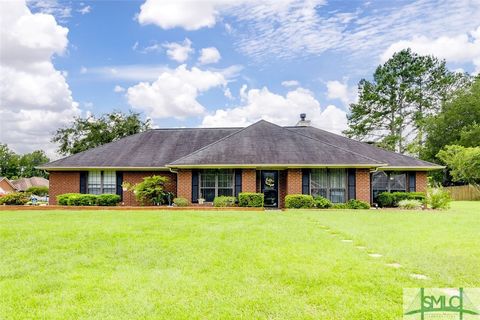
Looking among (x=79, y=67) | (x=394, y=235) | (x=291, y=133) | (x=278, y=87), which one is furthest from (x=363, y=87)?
(x=394, y=235)

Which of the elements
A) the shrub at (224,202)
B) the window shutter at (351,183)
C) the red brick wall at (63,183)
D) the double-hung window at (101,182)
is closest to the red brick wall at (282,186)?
the shrub at (224,202)

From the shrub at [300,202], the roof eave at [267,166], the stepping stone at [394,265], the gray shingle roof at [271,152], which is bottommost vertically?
the stepping stone at [394,265]

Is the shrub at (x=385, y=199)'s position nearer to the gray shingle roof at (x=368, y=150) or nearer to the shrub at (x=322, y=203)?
the gray shingle roof at (x=368, y=150)

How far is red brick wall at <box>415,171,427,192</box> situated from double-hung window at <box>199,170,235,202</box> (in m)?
11.1

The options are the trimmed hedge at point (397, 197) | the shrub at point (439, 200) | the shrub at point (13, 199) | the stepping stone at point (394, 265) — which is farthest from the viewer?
the shrub at point (13, 199)

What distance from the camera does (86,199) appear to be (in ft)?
70.4

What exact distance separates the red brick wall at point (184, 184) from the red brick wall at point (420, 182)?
43.7 ft

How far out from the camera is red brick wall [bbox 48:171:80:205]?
76.9 feet

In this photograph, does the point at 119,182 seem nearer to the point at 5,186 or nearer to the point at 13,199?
the point at 13,199

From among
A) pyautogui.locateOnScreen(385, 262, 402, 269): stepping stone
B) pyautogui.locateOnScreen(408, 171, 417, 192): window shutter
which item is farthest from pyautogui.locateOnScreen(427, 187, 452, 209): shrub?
pyautogui.locateOnScreen(385, 262, 402, 269): stepping stone

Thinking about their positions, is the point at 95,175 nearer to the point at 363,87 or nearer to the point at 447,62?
the point at 363,87

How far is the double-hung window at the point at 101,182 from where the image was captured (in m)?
23.3

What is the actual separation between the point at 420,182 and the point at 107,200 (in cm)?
1807

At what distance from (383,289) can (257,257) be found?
8.53 feet
